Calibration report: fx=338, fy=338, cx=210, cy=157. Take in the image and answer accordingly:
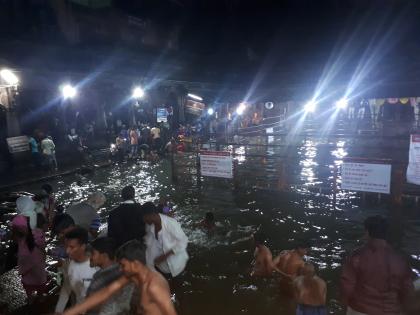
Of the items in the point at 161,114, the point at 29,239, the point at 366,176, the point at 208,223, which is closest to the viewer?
the point at 29,239

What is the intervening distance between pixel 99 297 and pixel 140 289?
40 cm

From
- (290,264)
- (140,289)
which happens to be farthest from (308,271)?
(140,289)

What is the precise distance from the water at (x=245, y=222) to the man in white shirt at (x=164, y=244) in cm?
105

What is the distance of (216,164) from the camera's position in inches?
457

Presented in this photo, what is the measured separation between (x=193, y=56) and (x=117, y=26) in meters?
15.2

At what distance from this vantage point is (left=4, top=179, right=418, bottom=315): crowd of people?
3.11m

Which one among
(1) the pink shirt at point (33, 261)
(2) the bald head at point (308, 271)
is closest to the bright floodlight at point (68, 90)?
(1) the pink shirt at point (33, 261)

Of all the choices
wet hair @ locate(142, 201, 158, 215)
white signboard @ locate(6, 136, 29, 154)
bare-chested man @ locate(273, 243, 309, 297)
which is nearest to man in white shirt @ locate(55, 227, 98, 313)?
wet hair @ locate(142, 201, 158, 215)

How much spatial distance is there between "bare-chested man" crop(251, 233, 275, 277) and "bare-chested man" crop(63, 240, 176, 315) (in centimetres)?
304

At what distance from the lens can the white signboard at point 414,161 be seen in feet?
26.4

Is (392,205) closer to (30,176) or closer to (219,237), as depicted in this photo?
(219,237)

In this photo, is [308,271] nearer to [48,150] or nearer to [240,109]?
[48,150]

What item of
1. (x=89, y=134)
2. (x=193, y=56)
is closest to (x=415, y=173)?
(x=193, y=56)

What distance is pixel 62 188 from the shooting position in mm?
14023
